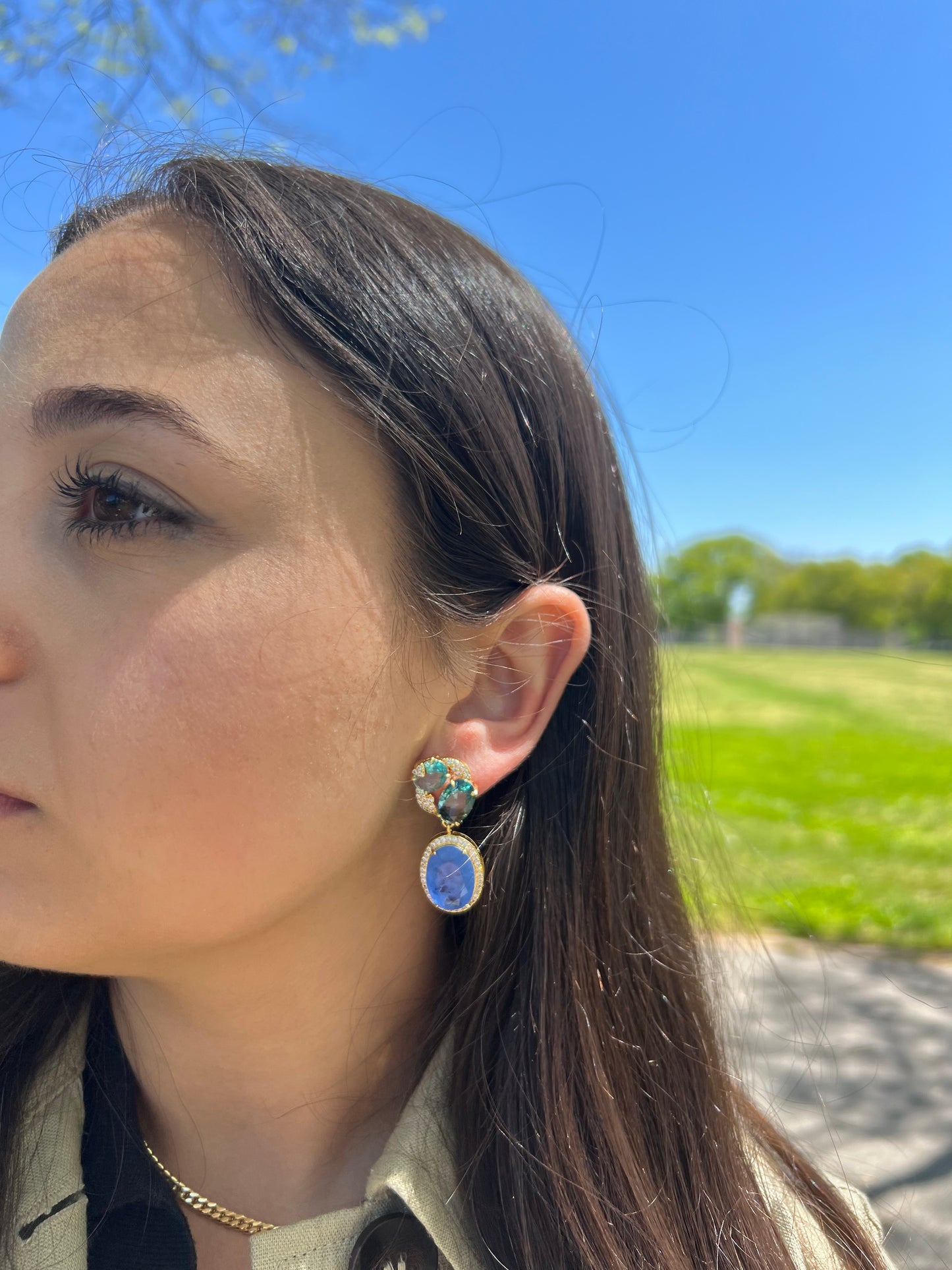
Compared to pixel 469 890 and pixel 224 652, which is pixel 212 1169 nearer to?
pixel 469 890

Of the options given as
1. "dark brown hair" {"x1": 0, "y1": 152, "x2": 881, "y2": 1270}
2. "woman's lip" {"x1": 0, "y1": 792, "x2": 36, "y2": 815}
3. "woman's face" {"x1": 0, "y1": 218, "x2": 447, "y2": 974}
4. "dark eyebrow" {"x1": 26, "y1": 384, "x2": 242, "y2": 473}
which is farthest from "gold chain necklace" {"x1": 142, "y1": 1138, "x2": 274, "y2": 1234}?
"dark eyebrow" {"x1": 26, "y1": 384, "x2": 242, "y2": 473}

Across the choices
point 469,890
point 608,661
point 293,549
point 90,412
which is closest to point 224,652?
point 293,549

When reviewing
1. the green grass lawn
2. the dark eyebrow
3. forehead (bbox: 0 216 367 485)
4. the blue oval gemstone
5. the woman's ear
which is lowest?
the green grass lawn

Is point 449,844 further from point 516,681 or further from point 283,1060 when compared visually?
point 283,1060

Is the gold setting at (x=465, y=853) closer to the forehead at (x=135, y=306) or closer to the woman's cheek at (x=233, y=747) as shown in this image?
the woman's cheek at (x=233, y=747)

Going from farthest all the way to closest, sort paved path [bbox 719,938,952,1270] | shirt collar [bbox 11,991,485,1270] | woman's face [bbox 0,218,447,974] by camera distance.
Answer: paved path [bbox 719,938,952,1270] < shirt collar [bbox 11,991,485,1270] < woman's face [bbox 0,218,447,974]

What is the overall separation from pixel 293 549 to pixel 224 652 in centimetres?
18

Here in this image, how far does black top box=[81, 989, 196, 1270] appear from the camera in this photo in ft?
4.34

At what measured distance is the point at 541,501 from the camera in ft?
4.91

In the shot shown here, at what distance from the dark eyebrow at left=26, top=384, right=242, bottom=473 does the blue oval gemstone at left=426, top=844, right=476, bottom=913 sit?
69 cm

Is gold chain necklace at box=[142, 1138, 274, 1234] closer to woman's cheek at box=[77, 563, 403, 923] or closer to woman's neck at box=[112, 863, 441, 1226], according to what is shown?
woman's neck at box=[112, 863, 441, 1226]

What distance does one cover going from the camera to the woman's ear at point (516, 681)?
1442 mm

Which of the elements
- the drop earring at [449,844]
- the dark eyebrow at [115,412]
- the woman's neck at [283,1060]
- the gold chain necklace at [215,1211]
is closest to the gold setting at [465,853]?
the drop earring at [449,844]

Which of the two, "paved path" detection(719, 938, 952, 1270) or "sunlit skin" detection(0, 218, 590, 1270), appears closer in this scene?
"sunlit skin" detection(0, 218, 590, 1270)
